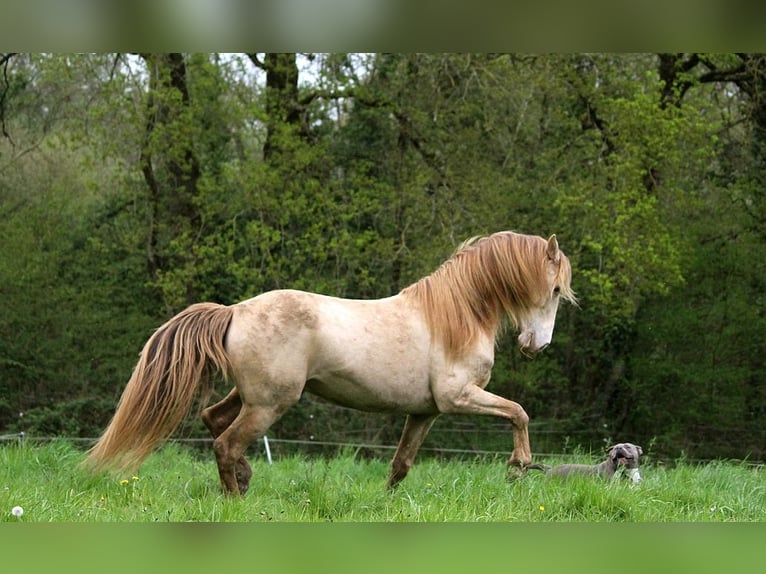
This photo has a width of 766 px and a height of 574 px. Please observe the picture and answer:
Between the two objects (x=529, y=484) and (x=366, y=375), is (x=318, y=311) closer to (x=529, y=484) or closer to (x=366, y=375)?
(x=366, y=375)

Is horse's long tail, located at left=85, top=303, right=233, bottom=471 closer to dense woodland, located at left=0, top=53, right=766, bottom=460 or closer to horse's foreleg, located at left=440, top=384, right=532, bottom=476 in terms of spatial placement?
horse's foreleg, located at left=440, top=384, right=532, bottom=476

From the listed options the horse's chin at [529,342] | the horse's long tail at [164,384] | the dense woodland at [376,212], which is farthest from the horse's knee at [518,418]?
the dense woodland at [376,212]

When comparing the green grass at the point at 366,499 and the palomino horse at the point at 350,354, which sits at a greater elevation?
the palomino horse at the point at 350,354

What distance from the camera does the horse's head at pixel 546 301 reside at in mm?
5492

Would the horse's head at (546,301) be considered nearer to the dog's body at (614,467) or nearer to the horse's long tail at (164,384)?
the dog's body at (614,467)

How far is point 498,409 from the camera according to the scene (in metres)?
5.35

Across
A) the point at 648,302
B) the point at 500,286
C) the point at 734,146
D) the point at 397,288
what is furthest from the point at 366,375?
the point at 734,146

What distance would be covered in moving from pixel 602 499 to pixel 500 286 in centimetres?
155

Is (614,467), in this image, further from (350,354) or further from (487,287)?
(350,354)

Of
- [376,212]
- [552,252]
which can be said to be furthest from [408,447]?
[376,212]

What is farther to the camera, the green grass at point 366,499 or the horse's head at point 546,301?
the horse's head at point 546,301

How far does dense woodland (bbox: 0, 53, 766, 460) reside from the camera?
1340 centimetres

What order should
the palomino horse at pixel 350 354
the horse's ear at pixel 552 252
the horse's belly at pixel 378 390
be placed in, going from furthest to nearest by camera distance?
the horse's ear at pixel 552 252 → the horse's belly at pixel 378 390 → the palomino horse at pixel 350 354

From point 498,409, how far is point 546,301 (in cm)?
79
